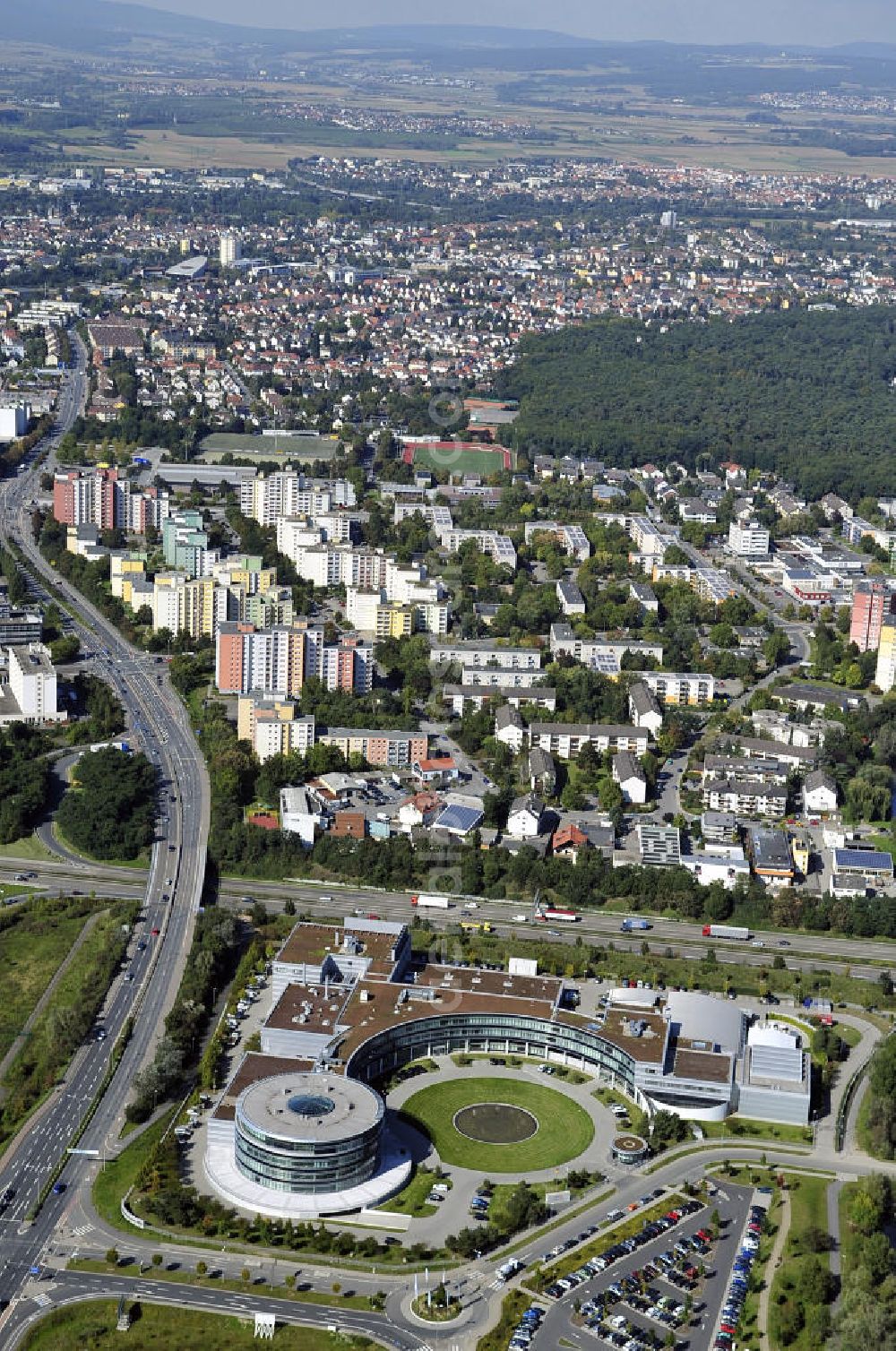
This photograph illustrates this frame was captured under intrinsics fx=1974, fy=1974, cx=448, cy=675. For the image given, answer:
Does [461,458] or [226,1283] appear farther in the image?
[461,458]

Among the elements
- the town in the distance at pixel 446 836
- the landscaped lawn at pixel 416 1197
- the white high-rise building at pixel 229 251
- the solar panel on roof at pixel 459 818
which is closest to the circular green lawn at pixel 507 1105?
the town in the distance at pixel 446 836

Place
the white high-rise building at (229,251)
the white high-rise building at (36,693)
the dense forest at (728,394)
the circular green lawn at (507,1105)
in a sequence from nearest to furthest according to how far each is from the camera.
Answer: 1. the circular green lawn at (507,1105)
2. the white high-rise building at (36,693)
3. the dense forest at (728,394)
4. the white high-rise building at (229,251)

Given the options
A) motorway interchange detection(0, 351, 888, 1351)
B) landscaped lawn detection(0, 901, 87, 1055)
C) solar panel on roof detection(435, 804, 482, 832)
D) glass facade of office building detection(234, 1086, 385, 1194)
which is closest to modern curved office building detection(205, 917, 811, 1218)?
glass facade of office building detection(234, 1086, 385, 1194)

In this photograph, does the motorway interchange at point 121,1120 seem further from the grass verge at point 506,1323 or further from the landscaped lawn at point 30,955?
the landscaped lawn at point 30,955

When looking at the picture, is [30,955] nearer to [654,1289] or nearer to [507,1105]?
[507,1105]

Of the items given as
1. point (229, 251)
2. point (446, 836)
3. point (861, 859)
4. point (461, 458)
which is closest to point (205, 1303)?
point (446, 836)

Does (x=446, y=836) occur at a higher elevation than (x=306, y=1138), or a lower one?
lower

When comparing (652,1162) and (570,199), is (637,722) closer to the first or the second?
(652,1162)
